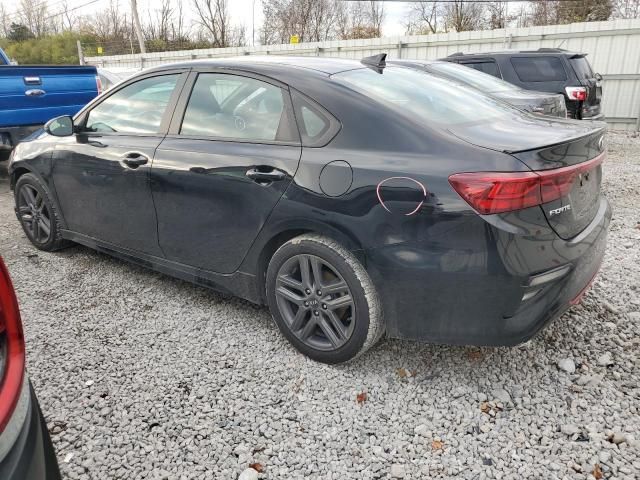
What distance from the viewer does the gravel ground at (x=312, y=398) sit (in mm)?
2084

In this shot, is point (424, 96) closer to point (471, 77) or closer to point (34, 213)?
point (34, 213)

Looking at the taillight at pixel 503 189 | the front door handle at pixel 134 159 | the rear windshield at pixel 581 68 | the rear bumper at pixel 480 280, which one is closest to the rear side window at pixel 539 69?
the rear windshield at pixel 581 68

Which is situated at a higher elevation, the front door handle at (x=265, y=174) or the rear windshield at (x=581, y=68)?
the rear windshield at (x=581, y=68)

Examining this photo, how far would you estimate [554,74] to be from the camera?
8.53 meters

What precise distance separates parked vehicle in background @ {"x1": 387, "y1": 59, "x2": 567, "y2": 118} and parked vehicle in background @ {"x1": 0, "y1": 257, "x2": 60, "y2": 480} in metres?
5.25

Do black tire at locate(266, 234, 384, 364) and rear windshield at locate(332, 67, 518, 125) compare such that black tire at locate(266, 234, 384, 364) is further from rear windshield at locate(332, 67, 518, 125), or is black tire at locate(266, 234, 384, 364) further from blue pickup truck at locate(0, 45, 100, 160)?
blue pickup truck at locate(0, 45, 100, 160)

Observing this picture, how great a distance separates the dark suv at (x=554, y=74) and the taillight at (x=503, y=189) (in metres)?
7.25

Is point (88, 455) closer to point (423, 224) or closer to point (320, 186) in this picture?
point (320, 186)

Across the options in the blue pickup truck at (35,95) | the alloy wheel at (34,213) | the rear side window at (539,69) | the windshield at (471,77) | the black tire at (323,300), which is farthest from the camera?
the rear side window at (539,69)

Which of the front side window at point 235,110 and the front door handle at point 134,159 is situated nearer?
the front side window at point 235,110

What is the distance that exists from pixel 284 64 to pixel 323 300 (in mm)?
1365

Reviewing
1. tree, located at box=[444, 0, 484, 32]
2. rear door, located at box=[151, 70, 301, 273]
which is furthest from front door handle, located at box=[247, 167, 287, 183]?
tree, located at box=[444, 0, 484, 32]

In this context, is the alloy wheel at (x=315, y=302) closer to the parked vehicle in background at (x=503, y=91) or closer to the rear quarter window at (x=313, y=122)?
the rear quarter window at (x=313, y=122)

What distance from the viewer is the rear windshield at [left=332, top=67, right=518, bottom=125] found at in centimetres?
252
